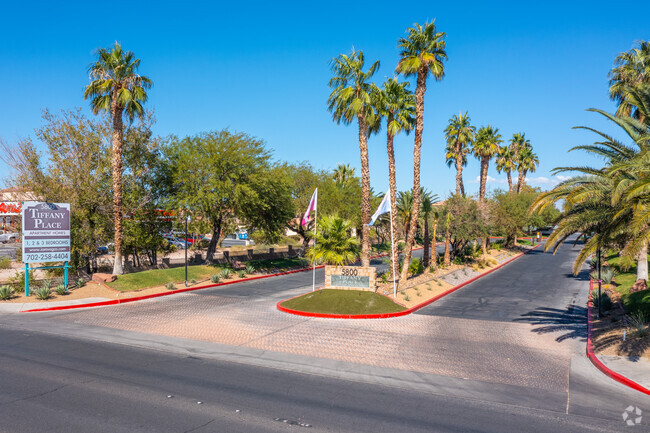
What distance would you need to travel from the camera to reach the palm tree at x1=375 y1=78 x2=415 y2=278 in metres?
26.4

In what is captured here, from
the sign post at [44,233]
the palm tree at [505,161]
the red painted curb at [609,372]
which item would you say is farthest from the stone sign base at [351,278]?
the palm tree at [505,161]

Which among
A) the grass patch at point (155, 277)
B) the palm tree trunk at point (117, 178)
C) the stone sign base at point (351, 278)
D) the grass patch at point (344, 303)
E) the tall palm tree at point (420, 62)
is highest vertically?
the tall palm tree at point (420, 62)

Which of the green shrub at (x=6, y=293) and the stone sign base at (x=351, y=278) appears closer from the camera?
the green shrub at (x=6, y=293)

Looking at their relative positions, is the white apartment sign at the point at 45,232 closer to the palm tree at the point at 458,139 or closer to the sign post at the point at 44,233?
the sign post at the point at 44,233

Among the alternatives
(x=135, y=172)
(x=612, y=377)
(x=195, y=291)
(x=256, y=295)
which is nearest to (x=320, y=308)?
(x=256, y=295)

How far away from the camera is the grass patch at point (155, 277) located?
79.1 feet

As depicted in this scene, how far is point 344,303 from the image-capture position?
20141 millimetres

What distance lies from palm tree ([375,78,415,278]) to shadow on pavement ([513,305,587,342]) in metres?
9.20

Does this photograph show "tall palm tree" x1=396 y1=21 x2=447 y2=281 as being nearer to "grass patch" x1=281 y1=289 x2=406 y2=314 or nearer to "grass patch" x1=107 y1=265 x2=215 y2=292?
A: "grass patch" x1=281 y1=289 x2=406 y2=314

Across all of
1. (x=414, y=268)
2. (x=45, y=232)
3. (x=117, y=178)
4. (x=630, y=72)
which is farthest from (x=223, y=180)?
(x=630, y=72)

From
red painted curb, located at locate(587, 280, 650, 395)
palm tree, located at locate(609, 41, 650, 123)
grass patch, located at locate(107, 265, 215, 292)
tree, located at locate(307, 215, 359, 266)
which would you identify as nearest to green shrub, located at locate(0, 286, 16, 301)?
grass patch, located at locate(107, 265, 215, 292)

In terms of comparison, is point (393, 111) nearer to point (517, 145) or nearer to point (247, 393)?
point (247, 393)

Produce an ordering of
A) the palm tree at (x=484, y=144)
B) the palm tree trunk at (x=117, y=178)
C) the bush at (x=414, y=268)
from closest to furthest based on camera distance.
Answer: the palm tree trunk at (x=117, y=178) → the bush at (x=414, y=268) → the palm tree at (x=484, y=144)

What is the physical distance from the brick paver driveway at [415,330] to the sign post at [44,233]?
5.13 meters
